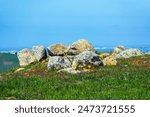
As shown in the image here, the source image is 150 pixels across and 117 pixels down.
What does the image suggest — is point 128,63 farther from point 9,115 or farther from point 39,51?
point 9,115

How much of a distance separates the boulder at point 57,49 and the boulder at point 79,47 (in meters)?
1.56

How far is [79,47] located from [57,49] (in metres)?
3.13

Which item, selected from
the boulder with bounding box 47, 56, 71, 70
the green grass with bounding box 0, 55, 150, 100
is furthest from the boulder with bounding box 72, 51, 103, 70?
the green grass with bounding box 0, 55, 150, 100

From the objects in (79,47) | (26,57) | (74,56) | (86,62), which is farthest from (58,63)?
(26,57)

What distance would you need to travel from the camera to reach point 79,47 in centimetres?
6306

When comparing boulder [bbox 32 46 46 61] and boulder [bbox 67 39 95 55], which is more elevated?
boulder [bbox 67 39 95 55]

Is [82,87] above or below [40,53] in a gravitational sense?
below

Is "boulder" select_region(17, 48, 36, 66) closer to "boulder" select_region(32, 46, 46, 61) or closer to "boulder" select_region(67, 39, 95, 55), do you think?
"boulder" select_region(32, 46, 46, 61)

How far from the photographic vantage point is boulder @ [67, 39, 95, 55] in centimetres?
6253

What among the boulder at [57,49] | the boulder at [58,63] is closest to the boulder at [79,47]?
the boulder at [57,49]

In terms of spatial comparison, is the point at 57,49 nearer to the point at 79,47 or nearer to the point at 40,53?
the point at 40,53

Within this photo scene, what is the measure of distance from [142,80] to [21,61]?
39503mm

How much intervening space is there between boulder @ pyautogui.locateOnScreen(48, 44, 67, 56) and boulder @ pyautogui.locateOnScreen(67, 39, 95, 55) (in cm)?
156

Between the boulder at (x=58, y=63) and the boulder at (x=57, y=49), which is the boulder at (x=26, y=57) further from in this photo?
the boulder at (x=58, y=63)
